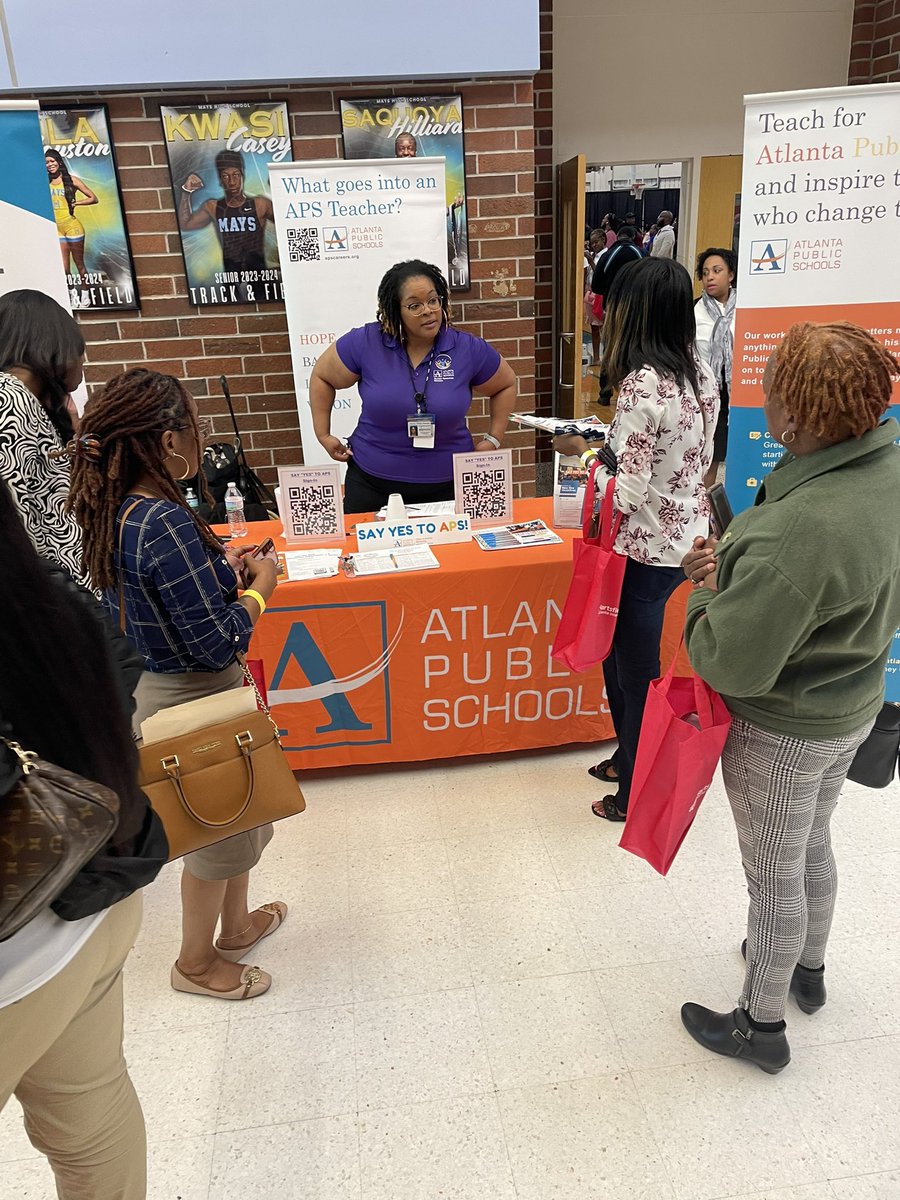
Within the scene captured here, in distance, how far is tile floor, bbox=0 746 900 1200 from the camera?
4.80 ft

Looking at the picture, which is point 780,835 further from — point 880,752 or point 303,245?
point 303,245

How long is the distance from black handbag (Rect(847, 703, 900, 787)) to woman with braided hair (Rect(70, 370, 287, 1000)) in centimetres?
120

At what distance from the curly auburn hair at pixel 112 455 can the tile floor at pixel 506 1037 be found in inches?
40.6

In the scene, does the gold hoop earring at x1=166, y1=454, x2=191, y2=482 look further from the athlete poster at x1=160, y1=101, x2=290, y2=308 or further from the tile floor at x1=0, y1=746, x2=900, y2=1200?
the athlete poster at x1=160, y1=101, x2=290, y2=308

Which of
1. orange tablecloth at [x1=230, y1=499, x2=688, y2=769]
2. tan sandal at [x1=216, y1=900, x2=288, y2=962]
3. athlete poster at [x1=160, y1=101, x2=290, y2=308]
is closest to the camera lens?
tan sandal at [x1=216, y1=900, x2=288, y2=962]

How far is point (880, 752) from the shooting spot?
1542mm

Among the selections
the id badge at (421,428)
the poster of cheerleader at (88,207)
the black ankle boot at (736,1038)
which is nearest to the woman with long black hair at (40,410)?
the id badge at (421,428)

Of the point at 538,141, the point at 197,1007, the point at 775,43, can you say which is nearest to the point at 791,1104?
the point at 197,1007

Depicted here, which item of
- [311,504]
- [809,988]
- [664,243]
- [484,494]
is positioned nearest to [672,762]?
[809,988]

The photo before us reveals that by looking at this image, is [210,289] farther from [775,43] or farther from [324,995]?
[775,43]

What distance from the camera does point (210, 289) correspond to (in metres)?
4.05

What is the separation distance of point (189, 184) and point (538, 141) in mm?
2514

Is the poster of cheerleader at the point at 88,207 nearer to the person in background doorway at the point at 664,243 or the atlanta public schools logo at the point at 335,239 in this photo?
the atlanta public schools logo at the point at 335,239

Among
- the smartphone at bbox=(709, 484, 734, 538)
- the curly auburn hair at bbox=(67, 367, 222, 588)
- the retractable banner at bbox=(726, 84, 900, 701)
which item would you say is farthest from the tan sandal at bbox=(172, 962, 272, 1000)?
the retractable banner at bbox=(726, 84, 900, 701)
